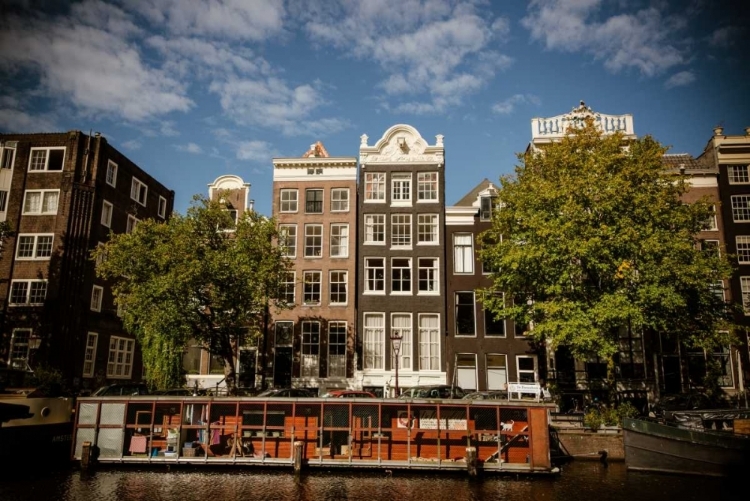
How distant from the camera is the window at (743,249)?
42.3m

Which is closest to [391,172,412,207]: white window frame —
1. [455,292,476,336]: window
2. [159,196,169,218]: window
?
[455,292,476,336]: window

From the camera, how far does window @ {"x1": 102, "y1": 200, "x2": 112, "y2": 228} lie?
46719 mm

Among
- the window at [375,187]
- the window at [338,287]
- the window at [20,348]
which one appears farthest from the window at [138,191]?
the window at [375,187]

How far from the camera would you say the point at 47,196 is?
147 ft

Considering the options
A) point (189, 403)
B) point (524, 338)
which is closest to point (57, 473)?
point (189, 403)

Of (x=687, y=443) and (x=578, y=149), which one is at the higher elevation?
(x=578, y=149)

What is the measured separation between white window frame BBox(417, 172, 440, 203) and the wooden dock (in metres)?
21.0

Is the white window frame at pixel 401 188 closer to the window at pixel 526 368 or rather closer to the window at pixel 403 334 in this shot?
the window at pixel 403 334

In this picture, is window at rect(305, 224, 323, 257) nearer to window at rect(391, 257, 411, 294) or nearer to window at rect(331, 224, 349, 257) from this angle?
window at rect(331, 224, 349, 257)

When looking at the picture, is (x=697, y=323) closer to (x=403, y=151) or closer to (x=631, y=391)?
(x=631, y=391)

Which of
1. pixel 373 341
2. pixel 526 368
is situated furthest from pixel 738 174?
pixel 373 341

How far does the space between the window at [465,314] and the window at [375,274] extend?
560cm

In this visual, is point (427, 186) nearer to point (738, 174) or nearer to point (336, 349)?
point (336, 349)

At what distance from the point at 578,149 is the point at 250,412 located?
23893 mm
